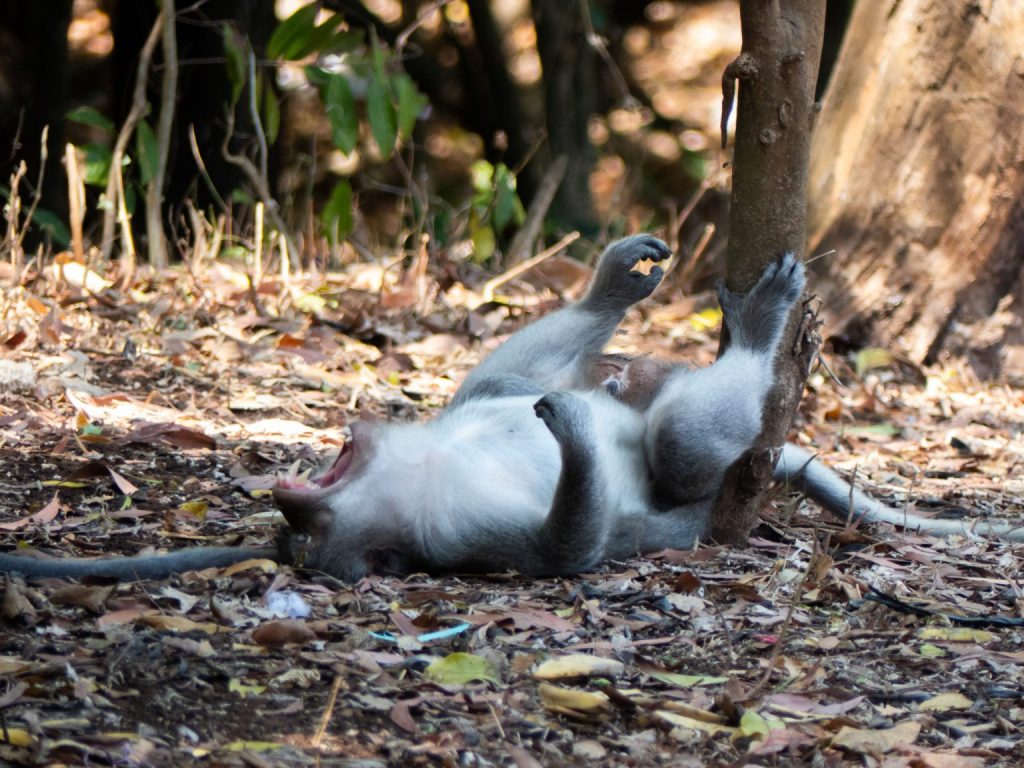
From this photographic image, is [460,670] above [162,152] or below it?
below

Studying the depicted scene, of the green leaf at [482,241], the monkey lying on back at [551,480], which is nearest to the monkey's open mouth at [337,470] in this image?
the monkey lying on back at [551,480]

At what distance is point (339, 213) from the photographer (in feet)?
25.8

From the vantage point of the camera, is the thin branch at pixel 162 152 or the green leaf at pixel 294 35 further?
the thin branch at pixel 162 152

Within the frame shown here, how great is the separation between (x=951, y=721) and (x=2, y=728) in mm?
1907

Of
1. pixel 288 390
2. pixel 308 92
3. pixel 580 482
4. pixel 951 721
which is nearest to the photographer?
pixel 951 721

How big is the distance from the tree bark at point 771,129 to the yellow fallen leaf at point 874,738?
1525 millimetres

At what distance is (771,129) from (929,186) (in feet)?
10.7

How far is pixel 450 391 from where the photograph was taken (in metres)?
6.06

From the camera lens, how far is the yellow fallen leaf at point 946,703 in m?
2.95

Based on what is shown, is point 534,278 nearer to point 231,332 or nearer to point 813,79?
point 231,332

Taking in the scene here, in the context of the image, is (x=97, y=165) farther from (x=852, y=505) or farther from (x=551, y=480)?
(x=852, y=505)

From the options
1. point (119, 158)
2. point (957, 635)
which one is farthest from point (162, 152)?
point (957, 635)

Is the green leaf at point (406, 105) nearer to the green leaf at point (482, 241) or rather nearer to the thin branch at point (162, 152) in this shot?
the green leaf at point (482, 241)

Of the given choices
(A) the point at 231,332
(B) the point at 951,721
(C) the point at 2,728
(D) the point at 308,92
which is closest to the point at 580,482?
(B) the point at 951,721
